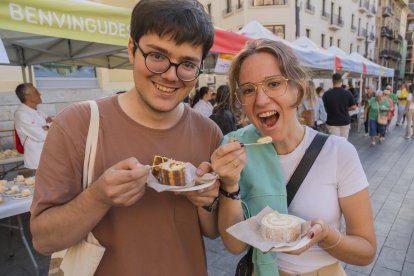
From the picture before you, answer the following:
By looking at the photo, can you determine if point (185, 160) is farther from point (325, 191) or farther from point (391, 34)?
point (391, 34)

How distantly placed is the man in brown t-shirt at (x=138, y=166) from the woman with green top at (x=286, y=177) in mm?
241

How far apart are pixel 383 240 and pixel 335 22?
107 ft

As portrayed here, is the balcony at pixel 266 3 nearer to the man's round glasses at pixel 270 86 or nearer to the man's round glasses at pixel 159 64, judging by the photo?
the man's round glasses at pixel 270 86

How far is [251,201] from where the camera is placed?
1.51 meters

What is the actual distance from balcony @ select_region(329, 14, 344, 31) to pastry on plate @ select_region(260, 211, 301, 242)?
33.2 meters

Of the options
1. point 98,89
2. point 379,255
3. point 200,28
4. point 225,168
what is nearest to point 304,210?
point 225,168

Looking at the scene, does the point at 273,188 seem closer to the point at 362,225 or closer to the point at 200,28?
the point at 362,225

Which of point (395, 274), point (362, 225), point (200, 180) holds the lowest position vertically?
point (395, 274)

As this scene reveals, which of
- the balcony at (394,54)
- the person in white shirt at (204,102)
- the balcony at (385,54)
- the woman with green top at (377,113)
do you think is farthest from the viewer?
the balcony at (394,54)

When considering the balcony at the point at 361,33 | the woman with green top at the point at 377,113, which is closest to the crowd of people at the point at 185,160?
the woman with green top at the point at 377,113

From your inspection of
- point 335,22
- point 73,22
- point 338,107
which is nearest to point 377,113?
point 338,107

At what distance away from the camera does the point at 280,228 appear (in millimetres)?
1276

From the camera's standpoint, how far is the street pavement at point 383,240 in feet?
10.6

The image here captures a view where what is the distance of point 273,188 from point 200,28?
0.87 meters
